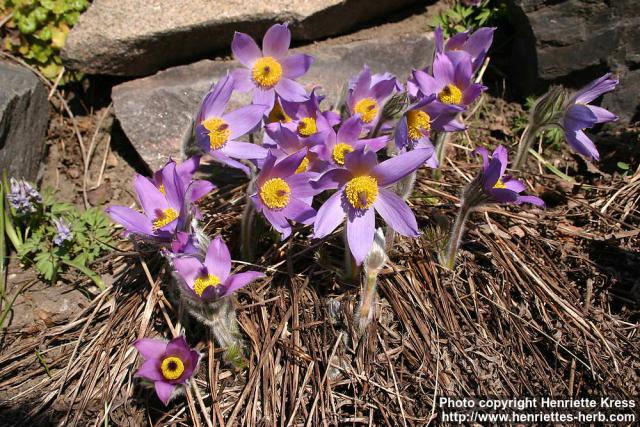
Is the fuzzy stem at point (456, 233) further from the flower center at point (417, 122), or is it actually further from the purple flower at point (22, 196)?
the purple flower at point (22, 196)

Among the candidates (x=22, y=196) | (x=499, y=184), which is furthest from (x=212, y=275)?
(x=22, y=196)

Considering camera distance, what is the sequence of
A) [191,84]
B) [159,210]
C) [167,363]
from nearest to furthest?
[167,363]
[159,210]
[191,84]

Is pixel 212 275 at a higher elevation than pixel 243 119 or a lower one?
lower

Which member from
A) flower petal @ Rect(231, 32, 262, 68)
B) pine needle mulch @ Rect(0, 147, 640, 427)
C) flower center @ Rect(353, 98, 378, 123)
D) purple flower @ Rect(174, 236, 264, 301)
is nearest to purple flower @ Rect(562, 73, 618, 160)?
pine needle mulch @ Rect(0, 147, 640, 427)

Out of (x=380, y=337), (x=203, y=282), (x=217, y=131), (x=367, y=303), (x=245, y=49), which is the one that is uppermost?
(x=245, y=49)

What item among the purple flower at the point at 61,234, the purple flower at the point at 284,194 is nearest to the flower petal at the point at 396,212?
the purple flower at the point at 284,194

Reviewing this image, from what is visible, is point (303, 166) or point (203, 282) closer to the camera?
point (203, 282)

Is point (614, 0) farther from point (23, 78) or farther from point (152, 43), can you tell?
point (23, 78)

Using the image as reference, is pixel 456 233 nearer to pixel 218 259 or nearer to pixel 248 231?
pixel 248 231
